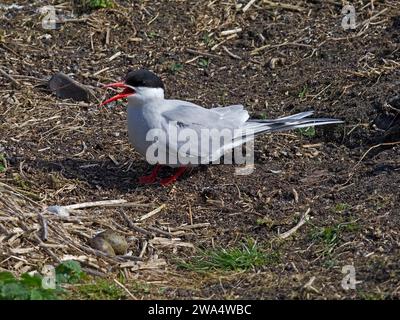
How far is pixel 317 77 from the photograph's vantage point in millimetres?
7707

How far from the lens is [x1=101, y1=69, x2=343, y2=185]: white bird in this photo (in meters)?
6.48

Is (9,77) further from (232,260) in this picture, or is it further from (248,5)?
(232,260)

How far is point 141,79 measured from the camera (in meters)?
6.56

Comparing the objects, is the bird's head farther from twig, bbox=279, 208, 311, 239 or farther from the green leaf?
the green leaf

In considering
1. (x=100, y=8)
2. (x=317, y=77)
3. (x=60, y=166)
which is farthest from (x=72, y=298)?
Answer: (x=100, y=8)

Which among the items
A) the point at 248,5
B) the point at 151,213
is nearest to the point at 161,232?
the point at 151,213

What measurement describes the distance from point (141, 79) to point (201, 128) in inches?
20.9

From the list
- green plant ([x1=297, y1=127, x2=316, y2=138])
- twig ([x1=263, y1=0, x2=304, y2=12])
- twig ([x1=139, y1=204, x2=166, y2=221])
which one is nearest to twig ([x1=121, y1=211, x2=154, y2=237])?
twig ([x1=139, y1=204, x2=166, y2=221])

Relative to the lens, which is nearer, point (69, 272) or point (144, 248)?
point (69, 272)

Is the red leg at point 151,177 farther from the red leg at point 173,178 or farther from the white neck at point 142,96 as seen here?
the white neck at point 142,96

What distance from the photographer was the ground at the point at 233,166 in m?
5.32
